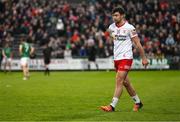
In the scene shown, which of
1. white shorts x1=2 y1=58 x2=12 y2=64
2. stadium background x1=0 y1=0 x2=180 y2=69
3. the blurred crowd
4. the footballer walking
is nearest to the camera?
the footballer walking

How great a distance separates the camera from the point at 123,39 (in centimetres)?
1430

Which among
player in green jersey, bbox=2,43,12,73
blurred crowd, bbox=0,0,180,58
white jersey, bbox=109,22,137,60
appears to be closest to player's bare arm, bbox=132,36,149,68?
white jersey, bbox=109,22,137,60

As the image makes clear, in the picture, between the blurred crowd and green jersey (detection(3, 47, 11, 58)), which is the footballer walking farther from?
the blurred crowd

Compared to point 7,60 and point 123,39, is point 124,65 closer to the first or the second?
point 123,39

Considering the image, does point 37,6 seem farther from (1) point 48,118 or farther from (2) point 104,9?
A: (1) point 48,118

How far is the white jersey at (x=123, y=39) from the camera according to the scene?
46.5 feet

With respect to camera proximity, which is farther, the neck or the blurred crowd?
the blurred crowd

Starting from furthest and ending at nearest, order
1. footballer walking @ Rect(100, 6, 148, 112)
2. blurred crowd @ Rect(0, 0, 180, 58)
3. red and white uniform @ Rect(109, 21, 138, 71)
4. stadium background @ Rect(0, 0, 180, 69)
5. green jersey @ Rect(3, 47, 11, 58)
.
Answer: blurred crowd @ Rect(0, 0, 180, 58)
stadium background @ Rect(0, 0, 180, 69)
green jersey @ Rect(3, 47, 11, 58)
red and white uniform @ Rect(109, 21, 138, 71)
footballer walking @ Rect(100, 6, 148, 112)

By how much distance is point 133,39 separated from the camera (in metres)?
14.2

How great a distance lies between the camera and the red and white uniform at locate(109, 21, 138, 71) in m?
14.2

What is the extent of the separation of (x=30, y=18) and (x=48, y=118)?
3434 cm

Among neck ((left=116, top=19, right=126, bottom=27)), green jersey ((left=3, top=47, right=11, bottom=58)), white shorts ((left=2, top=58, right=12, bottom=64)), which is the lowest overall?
white shorts ((left=2, top=58, right=12, bottom=64))

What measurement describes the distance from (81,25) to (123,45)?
33.1 metres

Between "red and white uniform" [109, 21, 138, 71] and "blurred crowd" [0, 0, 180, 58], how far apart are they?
3018cm
